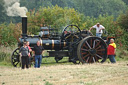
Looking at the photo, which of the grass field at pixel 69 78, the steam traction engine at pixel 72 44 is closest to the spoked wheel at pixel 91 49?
the steam traction engine at pixel 72 44

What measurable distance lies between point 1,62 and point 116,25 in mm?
12245

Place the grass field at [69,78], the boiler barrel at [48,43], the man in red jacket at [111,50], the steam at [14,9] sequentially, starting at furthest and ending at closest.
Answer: the steam at [14,9] → the boiler barrel at [48,43] → the man in red jacket at [111,50] → the grass field at [69,78]

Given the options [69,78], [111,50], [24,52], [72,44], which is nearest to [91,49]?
[72,44]

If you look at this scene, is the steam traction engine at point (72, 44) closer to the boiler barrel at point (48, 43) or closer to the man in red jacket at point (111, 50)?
the boiler barrel at point (48, 43)

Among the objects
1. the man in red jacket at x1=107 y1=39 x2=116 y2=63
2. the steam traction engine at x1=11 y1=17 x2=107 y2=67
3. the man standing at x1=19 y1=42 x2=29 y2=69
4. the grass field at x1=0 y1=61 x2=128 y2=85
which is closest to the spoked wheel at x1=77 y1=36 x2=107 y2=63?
the steam traction engine at x1=11 y1=17 x2=107 y2=67

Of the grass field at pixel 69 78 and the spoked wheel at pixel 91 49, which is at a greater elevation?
the spoked wheel at pixel 91 49

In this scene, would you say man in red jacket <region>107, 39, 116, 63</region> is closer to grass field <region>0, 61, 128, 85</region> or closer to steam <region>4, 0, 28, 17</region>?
grass field <region>0, 61, 128, 85</region>

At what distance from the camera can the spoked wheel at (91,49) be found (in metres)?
15.0

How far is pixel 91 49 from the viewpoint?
15188 millimetres

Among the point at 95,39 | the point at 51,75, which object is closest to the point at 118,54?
the point at 95,39

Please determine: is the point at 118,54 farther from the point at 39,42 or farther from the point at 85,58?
the point at 39,42

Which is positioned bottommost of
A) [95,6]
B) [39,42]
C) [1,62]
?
[1,62]

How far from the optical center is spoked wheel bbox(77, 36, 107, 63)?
49.1 feet

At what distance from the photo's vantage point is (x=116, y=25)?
26641 mm
